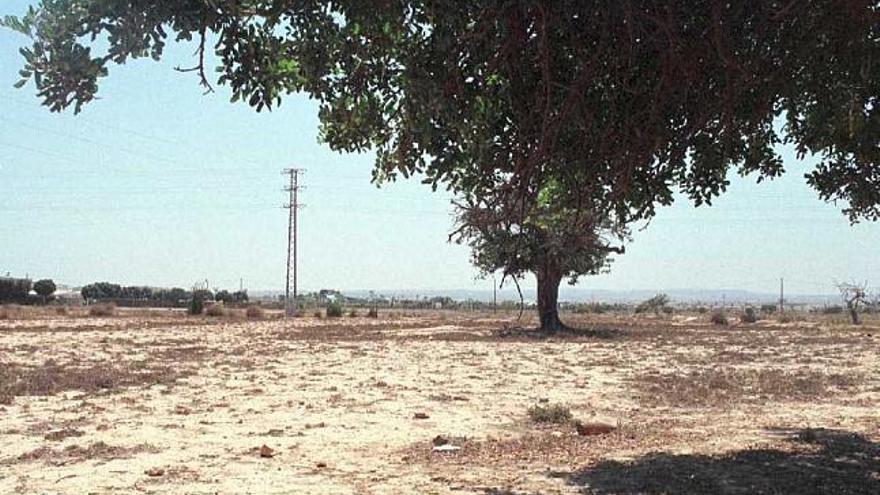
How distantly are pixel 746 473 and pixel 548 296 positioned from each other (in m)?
34.3

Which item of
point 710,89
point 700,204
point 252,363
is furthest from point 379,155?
point 252,363

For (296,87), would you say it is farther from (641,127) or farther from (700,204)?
(700,204)

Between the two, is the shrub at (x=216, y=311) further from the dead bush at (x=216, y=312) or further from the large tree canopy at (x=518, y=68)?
the large tree canopy at (x=518, y=68)

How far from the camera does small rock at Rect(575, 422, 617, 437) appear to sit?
11.4 metres

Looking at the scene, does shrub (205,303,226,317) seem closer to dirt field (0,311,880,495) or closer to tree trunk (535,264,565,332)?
tree trunk (535,264,565,332)

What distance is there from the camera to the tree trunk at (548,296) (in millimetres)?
42500

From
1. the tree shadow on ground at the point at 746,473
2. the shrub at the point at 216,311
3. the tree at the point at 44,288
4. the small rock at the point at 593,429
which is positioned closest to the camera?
the tree shadow on ground at the point at 746,473

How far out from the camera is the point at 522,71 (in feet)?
21.0

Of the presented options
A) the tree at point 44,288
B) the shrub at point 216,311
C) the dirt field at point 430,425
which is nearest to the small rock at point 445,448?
the dirt field at point 430,425

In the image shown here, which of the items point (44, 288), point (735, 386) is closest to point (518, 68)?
point (735, 386)

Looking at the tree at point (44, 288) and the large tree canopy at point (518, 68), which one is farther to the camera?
the tree at point (44, 288)

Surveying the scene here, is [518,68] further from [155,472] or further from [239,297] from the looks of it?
[239,297]

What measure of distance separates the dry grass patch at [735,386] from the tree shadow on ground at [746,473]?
→ 5177 mm

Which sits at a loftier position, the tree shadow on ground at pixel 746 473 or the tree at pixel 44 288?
the tree at pixel 44 288
